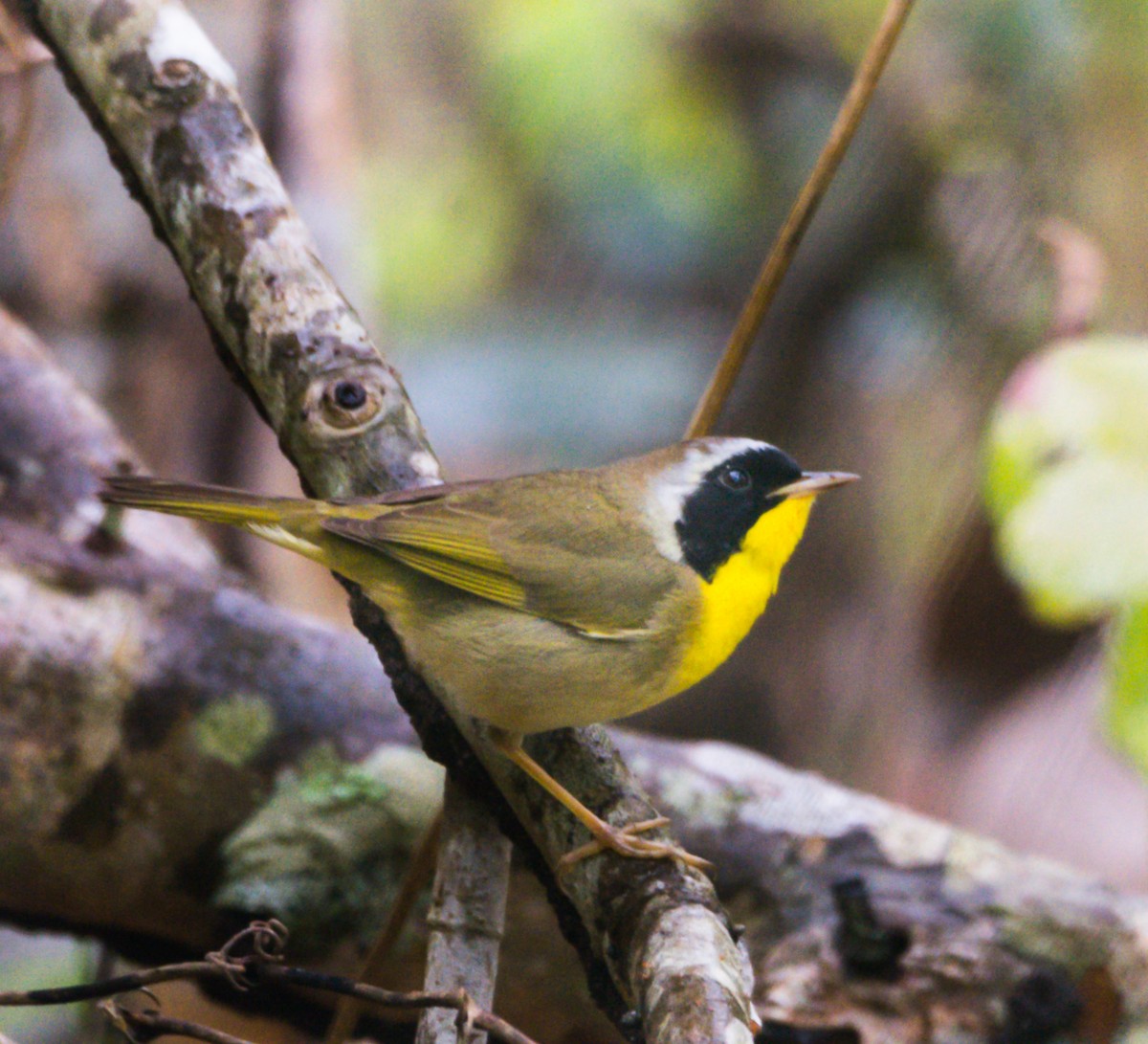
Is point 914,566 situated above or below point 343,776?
above

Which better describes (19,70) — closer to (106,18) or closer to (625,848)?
(106,18)

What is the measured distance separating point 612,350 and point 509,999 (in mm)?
5630

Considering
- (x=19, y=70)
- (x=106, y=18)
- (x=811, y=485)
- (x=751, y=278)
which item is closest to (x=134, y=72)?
(x=106, y=18)

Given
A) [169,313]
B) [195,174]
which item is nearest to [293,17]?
[169,313]

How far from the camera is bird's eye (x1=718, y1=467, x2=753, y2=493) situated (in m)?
3.04

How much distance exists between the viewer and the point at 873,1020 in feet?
10.1

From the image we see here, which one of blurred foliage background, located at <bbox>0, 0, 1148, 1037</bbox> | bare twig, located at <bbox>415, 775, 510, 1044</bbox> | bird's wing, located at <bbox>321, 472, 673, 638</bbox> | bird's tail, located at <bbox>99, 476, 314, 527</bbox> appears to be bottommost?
bare twig, located at <bbox>415, 775, 510, 1044</bbox>

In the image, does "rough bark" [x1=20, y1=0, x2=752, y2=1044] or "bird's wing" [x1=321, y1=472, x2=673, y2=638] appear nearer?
"rough bark" [x1=20, y1=0, x2=752, y2=1044]

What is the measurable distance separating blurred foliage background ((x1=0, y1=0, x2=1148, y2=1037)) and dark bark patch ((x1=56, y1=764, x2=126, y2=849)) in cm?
268

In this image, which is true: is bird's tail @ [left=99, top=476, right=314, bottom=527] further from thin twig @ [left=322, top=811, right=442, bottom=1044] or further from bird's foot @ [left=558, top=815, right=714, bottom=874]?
bird's foot @ [left=558, top=815, right=714, bottom=874]

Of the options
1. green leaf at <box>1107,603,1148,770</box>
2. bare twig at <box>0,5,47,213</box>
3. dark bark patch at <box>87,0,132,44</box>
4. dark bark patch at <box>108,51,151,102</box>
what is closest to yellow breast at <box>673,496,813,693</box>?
green leaf at <box>1107,603,1148,770</box>

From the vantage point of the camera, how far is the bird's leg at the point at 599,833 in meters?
2.22

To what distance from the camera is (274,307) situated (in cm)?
260

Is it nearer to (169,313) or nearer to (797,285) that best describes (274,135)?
(169,313)
